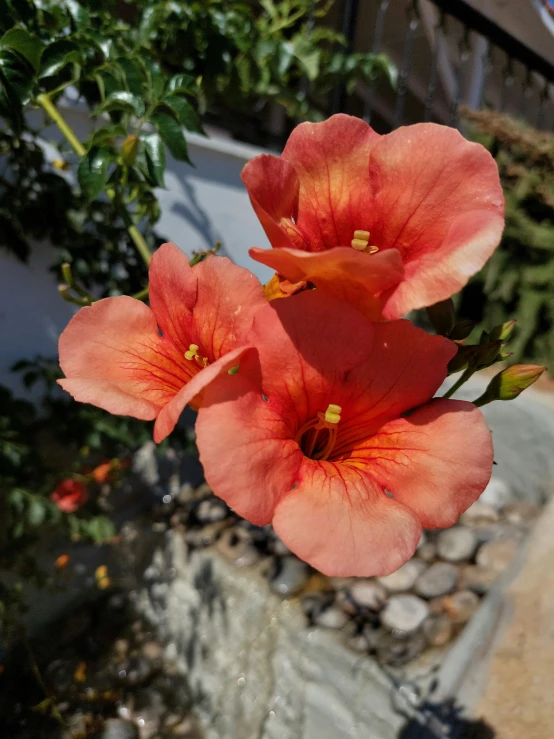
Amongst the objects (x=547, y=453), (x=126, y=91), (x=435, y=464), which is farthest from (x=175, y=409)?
(x=547, y=453)

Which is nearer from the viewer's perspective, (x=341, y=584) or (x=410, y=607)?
(x=410, y=607)

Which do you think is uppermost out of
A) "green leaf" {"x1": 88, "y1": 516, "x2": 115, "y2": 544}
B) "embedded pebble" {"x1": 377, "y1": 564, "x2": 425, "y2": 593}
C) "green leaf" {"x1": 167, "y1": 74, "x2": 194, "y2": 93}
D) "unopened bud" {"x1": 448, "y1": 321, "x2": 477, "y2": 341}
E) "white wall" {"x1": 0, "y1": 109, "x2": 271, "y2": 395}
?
"green leaf" {"x1": 167, "y1": 74, "x2": 194, "y2": 93}

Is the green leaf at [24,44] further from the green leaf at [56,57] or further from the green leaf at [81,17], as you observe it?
the green leaf at [81,17]

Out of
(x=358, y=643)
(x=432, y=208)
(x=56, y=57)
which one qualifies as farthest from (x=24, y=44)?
(x=358, y=643)

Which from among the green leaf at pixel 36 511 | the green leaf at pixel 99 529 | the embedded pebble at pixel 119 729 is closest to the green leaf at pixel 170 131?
the green leaf at pixel 36 511

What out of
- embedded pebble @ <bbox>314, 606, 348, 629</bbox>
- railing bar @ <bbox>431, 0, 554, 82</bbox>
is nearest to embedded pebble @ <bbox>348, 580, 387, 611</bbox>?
embedded pebble @ <bbox>314, 606, 348, 629</bbox>

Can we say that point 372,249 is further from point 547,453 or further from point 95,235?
point 547,453

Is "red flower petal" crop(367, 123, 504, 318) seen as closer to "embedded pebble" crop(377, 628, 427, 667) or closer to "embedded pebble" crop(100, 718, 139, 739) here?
"embedded pebble" crop(377, 628, 427, 667)
